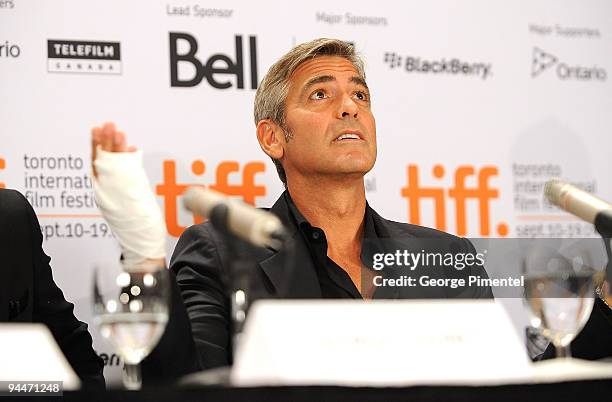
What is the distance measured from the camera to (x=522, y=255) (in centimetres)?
133

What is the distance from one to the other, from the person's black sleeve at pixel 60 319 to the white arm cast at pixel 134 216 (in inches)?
25.4

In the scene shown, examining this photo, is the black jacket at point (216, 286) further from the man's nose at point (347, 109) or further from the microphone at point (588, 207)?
the man's nose at point (347, 109)

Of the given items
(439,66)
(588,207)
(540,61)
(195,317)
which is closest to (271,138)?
(439,66)

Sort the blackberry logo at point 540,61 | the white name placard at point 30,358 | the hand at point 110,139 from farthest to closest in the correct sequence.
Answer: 1. the blackberry logo at point 540,61
2. the hand at point 110,139
3. the white name placard at point 30,358

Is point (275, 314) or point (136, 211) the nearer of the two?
point (275, 314)

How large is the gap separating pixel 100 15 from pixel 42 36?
0.18m

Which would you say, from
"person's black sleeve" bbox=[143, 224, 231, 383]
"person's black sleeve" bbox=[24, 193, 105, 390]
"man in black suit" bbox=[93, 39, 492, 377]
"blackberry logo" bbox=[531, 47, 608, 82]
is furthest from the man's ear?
"blackberry logo" bbox=[531, 47, 608, 82]

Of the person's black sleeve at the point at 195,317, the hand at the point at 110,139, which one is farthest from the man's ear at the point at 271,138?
the hand at the point at 110,139

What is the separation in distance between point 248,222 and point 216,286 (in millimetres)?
1056

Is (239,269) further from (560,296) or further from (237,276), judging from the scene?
(560,296)

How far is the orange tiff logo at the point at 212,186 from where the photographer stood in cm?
273

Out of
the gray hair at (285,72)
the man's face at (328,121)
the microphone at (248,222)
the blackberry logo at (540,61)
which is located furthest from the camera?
the blackberry logo at (540,61)

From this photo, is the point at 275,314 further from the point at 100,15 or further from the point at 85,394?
the point at 100,15

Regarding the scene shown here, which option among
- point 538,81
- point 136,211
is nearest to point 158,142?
point 538,81
